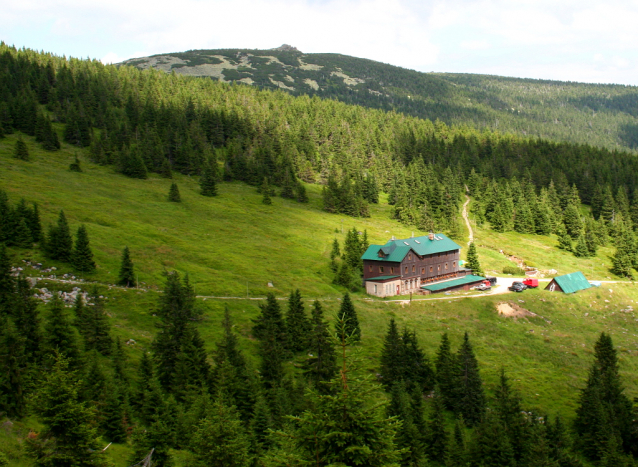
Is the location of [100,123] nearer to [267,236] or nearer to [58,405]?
[267,236]

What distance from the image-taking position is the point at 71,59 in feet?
635

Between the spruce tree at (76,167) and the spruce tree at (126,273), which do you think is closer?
the spruce tree at (126,273)

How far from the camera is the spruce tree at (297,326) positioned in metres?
52.8

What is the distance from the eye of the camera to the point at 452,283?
8038cm

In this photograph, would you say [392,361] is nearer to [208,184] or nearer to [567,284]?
[567,284]

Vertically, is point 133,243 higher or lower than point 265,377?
higher

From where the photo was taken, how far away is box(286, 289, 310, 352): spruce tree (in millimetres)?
52806

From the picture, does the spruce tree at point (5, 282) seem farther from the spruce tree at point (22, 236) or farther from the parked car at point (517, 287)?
the parked car at point (517, 287)

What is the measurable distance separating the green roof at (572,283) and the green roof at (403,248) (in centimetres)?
1989

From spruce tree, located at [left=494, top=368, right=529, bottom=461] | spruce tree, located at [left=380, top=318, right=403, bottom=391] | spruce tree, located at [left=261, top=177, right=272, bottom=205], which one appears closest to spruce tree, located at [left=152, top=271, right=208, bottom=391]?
spruce tree, located at [left=380, top=318, right=403, bottom=391]

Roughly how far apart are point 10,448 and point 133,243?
179 ft

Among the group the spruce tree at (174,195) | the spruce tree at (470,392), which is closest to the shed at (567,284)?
the spruce tree at (470,392)

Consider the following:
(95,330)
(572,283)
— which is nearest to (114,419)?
(95,330)

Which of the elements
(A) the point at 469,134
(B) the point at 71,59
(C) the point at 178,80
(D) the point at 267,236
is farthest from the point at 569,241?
(B) the point at 71,59
